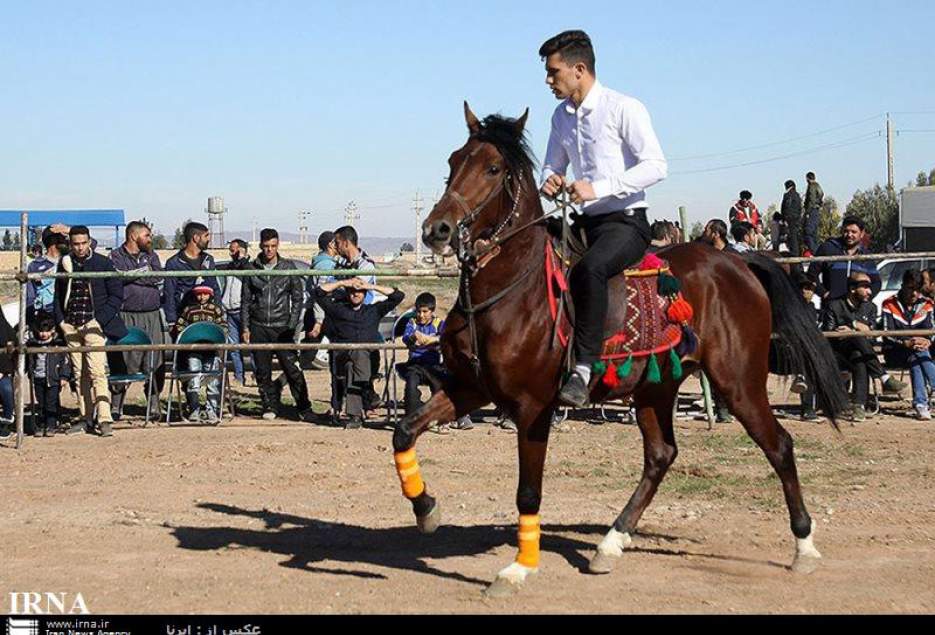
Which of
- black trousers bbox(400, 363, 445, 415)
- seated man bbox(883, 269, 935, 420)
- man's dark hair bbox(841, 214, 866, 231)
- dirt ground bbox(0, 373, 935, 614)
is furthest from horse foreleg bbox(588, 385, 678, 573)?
man's dark hair bbox(841, 214, 866, 231)

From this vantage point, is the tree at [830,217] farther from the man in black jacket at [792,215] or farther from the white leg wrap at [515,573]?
the white leg wrap at [515,573]

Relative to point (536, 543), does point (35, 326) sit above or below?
above

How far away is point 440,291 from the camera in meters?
34.1

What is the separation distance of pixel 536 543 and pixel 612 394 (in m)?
1.18

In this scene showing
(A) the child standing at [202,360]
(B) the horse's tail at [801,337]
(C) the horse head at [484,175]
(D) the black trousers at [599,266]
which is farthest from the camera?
(A) the child standing at [202,360]

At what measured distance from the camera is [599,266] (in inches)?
294

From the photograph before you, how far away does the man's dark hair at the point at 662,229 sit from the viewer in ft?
47.1

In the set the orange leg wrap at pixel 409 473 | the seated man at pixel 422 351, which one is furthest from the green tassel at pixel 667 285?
the seated man at pixel 422 351

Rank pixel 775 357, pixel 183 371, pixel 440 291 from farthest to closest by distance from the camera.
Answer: pixel 440 291 < pixel 183 371 < pixel 775 357

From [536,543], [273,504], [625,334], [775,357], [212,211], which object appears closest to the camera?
[536,543]

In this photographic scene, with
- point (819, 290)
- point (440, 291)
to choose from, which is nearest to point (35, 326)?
point (819, 290)

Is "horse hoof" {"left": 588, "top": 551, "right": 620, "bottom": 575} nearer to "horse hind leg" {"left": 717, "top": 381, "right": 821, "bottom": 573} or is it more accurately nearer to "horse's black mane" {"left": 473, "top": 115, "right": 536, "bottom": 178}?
"horse hind leg" {"left": 717, "top": 381, "right": 821, "bottom": 573}

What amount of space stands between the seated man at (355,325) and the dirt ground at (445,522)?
1.79 ft

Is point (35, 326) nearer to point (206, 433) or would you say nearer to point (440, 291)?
point (206, 433)
